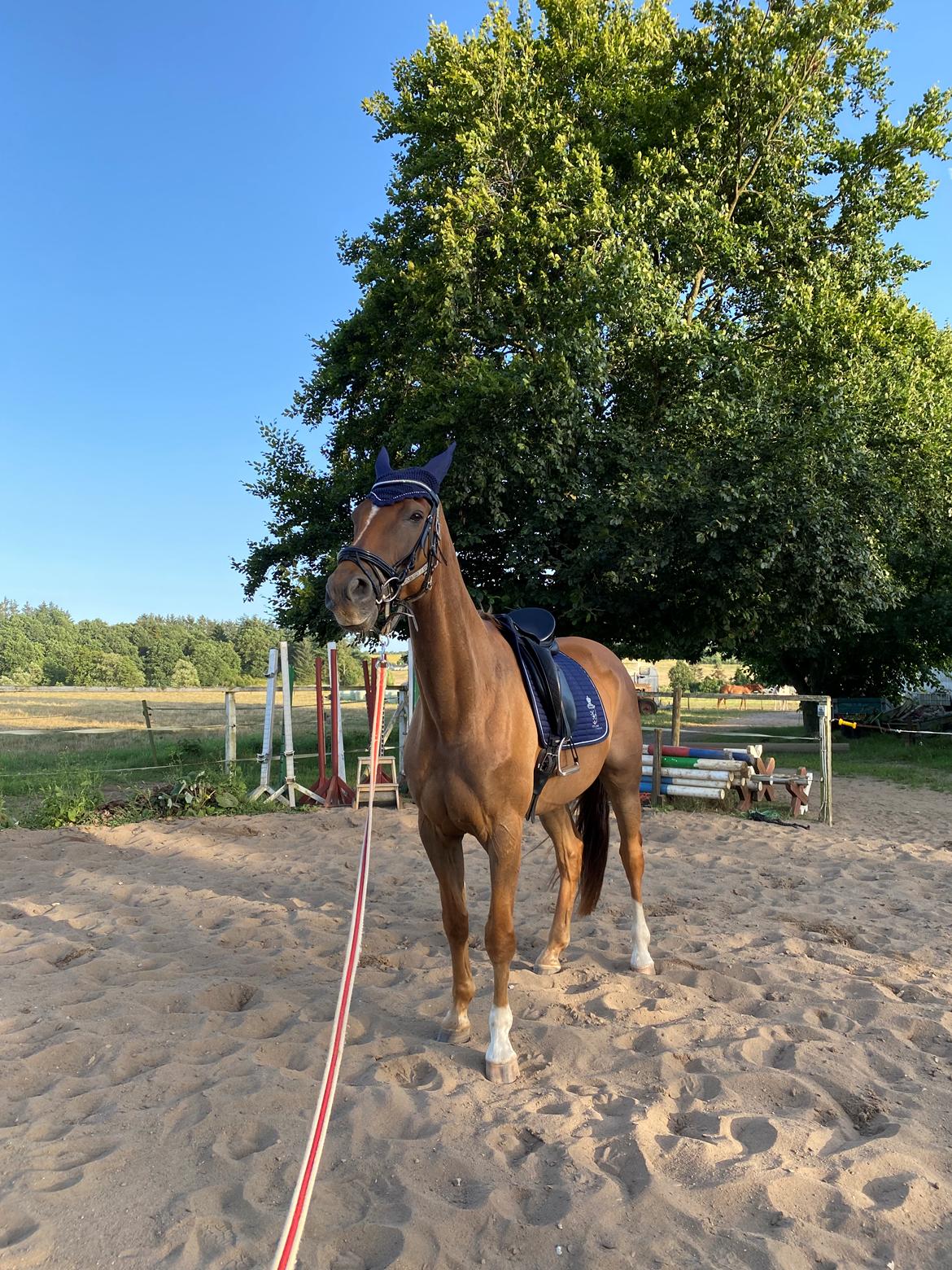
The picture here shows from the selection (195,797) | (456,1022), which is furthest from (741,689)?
(456,1022)

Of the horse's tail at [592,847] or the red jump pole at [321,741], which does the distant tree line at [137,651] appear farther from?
the horse's tail at [592,847]

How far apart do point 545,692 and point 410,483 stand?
4.61ft

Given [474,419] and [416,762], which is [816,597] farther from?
[416,762]

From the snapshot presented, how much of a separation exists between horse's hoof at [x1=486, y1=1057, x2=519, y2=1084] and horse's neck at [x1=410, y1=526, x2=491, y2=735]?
149 centimetres

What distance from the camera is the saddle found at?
3.77 metres

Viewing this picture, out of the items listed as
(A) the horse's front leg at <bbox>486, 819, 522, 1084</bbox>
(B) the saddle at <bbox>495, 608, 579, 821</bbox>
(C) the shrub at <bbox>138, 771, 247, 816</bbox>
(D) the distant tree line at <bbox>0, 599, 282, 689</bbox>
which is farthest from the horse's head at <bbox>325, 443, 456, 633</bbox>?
(D) the distant tree line at <bbox>0, 599, 282, 689</bbox>

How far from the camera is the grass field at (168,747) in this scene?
12445 millimetres

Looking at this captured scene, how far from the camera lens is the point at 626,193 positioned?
12930 mm

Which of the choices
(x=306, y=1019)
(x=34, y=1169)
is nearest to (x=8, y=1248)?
(x=34, y=1169)

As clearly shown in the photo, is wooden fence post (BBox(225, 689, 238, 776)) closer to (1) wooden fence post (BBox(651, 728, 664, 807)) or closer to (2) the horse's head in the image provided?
(1) wooden fence post (BBox(651, 728, 664, 807))

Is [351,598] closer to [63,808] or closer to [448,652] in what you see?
[448,652]

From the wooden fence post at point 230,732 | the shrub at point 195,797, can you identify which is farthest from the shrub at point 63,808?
the wooden fence post at point 230,732

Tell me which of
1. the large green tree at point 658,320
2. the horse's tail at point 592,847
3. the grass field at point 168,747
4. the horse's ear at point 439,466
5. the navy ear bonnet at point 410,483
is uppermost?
the large green tree at point 658,320

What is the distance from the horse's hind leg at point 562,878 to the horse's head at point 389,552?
2205 mm
